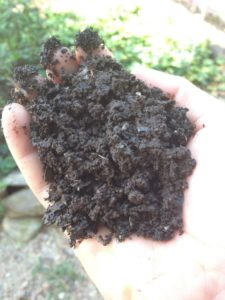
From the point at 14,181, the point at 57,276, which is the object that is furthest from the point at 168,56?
the point at 57,276

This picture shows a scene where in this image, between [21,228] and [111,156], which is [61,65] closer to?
[111,156]

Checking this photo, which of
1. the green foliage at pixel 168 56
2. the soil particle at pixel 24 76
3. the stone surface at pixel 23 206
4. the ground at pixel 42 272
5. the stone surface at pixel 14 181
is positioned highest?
the soil particle at pixel 24 76

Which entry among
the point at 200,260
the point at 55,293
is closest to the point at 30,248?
the point at 55,293

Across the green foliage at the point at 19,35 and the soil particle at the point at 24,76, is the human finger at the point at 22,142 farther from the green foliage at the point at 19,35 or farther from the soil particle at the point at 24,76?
the green foliage at the point at 19,35

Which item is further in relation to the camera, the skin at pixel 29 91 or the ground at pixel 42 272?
the ground at pixel 42 272

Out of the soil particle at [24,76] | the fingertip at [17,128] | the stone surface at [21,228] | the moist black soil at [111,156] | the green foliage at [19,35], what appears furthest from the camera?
the green foliage at [19,35]

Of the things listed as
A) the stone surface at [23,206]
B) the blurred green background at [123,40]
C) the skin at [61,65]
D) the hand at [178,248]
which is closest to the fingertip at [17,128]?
the hand at [178,248]

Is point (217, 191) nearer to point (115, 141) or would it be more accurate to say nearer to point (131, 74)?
point (115, 141)

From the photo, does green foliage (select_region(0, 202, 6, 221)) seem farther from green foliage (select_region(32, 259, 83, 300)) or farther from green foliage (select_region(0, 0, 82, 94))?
green foliage (select_region(0, 0, 82, 94))
